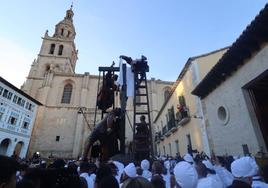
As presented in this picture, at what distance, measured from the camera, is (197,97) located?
10930 millimetres

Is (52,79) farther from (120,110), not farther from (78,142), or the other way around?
(120,110)

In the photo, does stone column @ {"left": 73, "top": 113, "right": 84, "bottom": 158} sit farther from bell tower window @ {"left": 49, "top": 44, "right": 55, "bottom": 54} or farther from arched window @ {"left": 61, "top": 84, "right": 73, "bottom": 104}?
bell tower window @ {"left": 49, "top": 44, "right": 55, "bottom": 54}

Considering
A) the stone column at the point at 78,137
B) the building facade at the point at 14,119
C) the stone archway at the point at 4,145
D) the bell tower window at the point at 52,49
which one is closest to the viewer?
the building facade at the point at 14,119

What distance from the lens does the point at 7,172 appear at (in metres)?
1.27

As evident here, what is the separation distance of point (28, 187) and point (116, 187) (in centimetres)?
94

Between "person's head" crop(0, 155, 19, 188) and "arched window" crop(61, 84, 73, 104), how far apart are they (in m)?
34.0

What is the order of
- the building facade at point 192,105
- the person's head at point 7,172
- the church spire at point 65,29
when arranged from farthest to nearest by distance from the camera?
the church spire at point 65,29 → the building facade at point 192,105 → the person's head at point 7,172

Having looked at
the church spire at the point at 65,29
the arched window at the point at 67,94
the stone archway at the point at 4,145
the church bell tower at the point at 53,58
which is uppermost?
the church spire at the point at 65,29

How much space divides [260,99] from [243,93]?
0.95 meters

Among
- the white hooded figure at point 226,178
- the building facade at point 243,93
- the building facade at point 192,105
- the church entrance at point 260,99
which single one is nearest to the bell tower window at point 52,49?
the building facade at point 192,105

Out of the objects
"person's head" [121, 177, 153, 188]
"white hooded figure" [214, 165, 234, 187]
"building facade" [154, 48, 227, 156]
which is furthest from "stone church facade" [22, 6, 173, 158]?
"person's head" [121, 177, 153, 188]

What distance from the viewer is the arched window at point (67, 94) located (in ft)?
109

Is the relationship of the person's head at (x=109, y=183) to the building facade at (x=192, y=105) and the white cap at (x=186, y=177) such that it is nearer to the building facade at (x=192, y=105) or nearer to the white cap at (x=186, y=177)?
the white cap at (x=186, y=177)

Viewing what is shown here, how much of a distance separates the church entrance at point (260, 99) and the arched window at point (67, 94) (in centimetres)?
3171
